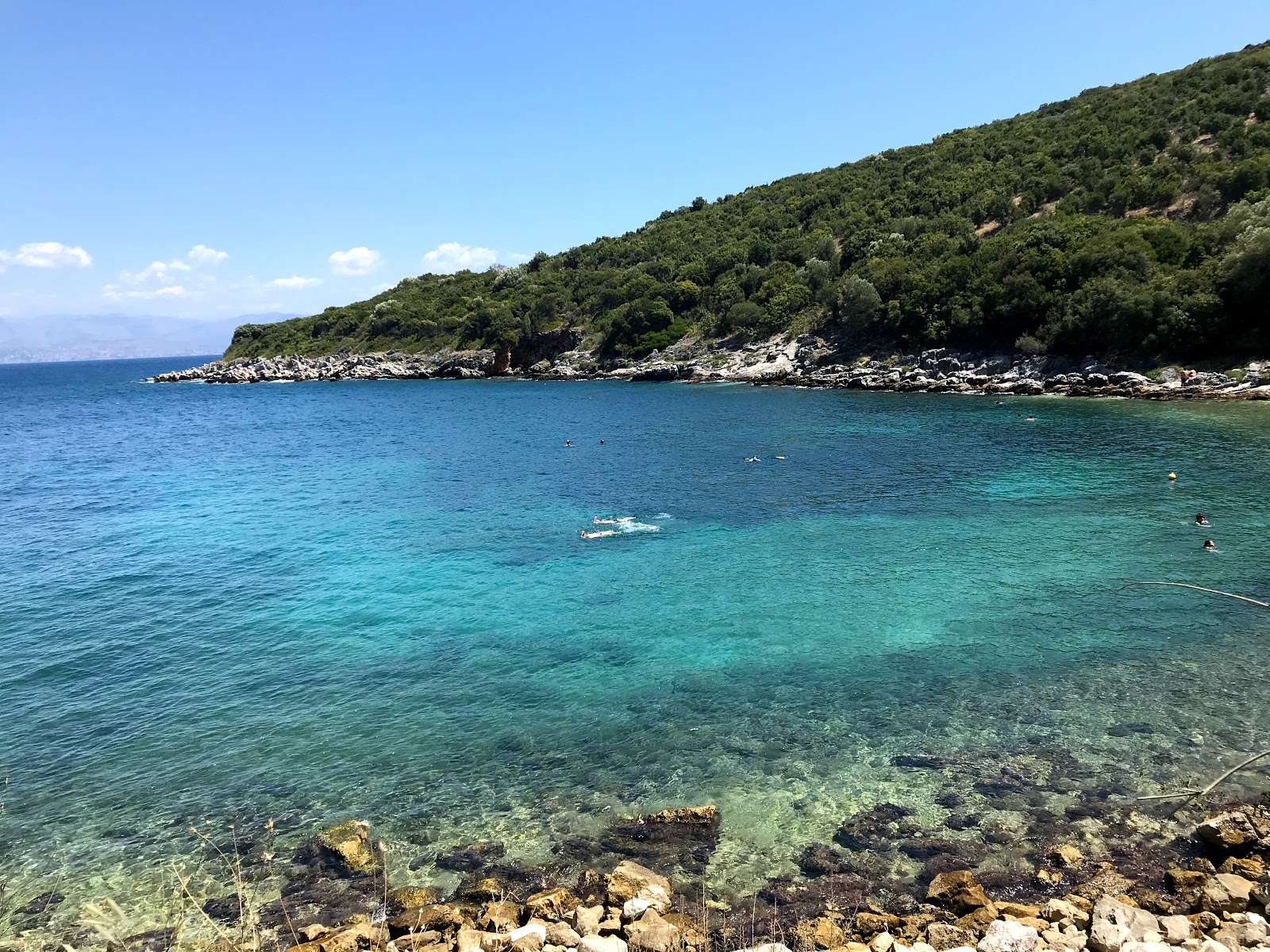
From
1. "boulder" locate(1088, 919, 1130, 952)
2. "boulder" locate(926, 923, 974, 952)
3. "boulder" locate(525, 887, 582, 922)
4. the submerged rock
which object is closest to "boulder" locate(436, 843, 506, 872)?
"boulder" locate(525, 887, 582, 922)

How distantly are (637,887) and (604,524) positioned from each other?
21193 millimetres

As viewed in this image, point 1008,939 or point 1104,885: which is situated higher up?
point 1008,939

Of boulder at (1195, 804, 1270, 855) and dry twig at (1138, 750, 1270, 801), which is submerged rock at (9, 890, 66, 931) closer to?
dry twig at (1138, 750, 1270, 801)

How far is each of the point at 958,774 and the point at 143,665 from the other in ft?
64.1

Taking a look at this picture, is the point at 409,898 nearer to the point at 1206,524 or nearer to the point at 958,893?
the point at 958,893

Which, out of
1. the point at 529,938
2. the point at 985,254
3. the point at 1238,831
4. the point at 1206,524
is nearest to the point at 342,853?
the point at 529,938

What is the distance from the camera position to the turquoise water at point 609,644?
1288 cm

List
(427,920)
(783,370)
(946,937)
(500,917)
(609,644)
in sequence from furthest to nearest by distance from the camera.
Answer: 1. (783,370)
2. (609,644)
3. (427,920)
4. (500,917)
5. (946,937)

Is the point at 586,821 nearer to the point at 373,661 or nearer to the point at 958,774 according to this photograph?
the point at 958,774

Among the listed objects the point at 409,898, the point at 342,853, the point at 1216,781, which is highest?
the point at 1216,781

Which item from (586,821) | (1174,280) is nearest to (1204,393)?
(1174,280)

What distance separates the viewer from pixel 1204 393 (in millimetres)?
53688

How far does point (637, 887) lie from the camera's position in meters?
10.2

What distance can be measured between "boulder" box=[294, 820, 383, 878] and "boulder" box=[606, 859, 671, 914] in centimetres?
389
